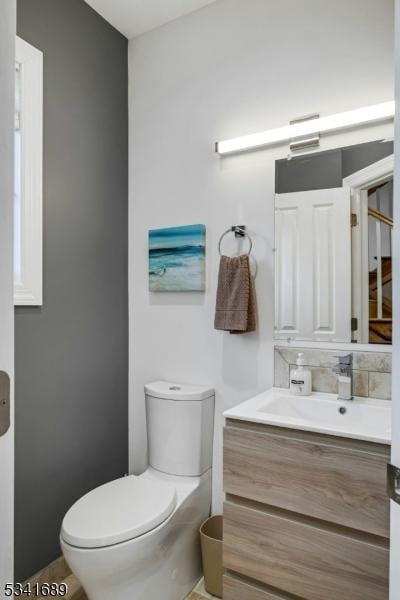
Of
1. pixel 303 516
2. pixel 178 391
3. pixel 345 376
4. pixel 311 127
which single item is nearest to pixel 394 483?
pixel 303 516

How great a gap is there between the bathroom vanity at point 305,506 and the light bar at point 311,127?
1.09m

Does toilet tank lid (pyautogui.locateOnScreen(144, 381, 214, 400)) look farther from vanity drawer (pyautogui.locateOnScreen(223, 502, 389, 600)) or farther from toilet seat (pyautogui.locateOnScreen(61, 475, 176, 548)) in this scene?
vanity drawer (pyautogui.locateOnScreen(223, 502, 389, 600))

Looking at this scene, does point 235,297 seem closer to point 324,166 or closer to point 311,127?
point 324,166

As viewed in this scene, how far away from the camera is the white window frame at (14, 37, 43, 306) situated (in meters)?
1.59

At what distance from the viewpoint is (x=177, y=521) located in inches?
61.0

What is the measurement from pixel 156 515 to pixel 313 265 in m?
1.15

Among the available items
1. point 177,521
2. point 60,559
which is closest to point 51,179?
point 177,521

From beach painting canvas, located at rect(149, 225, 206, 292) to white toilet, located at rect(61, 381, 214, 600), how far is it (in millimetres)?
514

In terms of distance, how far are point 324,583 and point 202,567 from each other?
30.3 inches

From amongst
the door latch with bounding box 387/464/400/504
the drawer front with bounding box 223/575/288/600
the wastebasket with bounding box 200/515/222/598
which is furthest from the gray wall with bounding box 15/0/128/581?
the door latch with bounding box 387/464/400/504

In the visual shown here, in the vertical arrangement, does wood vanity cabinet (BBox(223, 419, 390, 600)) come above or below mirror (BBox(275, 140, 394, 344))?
below

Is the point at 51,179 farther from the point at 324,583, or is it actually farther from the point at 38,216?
the point at 324,583

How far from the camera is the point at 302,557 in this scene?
1179 mm

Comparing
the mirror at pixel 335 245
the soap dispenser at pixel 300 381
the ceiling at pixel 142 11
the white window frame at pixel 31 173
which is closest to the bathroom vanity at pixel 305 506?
the soap dispenser at pixel 300 381
